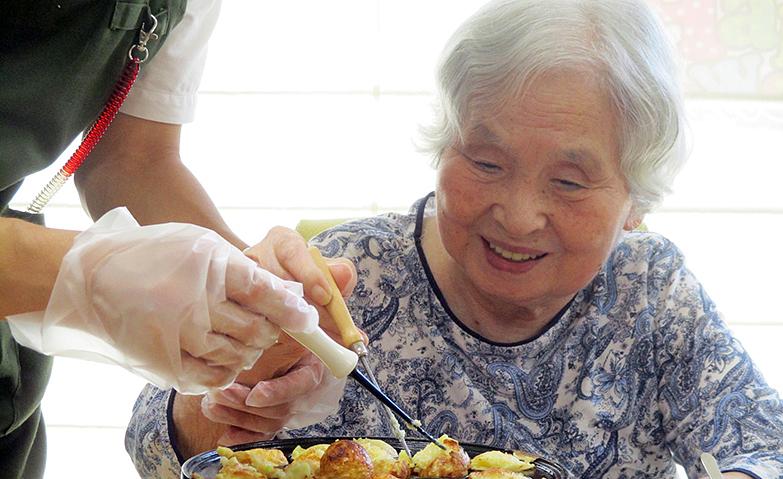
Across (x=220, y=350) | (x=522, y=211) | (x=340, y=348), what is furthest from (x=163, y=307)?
(x=522, y=211)

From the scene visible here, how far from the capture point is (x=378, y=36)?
3805 mm

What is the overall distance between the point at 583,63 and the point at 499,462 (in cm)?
73

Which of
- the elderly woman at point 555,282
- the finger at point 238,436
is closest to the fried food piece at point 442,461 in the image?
the finger at point 238,436

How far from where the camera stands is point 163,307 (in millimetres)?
939

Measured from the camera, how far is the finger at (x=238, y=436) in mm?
1383

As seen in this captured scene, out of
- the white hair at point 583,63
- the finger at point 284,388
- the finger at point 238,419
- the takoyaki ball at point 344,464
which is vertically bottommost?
the finger at point 238,419

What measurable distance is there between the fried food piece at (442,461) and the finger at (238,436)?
319 millimetres

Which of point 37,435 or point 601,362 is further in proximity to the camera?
point 601,362

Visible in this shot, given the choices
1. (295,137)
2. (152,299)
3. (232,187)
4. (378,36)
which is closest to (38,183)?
(232,187)

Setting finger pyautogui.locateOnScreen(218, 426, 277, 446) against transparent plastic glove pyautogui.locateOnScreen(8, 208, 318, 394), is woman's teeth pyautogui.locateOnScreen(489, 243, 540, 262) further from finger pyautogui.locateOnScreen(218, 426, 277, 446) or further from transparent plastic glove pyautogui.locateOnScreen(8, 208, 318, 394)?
transparent plastic glove pyautogui.locateOnScreen(8, 208, 318, 394)

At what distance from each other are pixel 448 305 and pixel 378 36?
2.21 meters

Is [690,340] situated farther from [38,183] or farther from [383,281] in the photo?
[38,183]

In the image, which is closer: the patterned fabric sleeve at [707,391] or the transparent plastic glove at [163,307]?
the transparent plastic glove at [163,307]

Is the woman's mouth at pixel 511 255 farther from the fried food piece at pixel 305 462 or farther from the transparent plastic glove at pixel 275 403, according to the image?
the fried food piece at pixel 305 462
